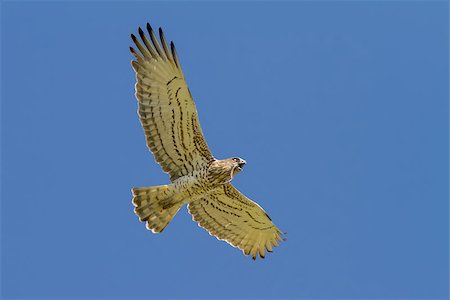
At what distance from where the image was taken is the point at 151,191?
16062 mm

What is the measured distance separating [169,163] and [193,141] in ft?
1.97

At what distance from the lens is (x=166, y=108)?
16.0 metres

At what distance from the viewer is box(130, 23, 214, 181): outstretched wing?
51.9 ft

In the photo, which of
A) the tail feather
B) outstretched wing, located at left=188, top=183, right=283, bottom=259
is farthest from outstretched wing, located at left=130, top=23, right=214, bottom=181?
outstretched wing, located at left=188, top=183, right=283, bottom=259

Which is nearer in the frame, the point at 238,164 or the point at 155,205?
the point at 238,164

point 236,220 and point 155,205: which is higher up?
point 236,220

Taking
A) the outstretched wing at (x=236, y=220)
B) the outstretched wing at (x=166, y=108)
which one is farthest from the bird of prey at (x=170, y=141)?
the outstretched wing at (x=236, y=220)

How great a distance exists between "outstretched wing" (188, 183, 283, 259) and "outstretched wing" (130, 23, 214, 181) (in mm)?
1113

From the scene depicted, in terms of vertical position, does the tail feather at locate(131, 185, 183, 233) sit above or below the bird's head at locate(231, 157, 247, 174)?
below

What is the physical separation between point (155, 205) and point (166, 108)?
175cm

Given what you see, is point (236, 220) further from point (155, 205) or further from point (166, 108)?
point (166, 108)

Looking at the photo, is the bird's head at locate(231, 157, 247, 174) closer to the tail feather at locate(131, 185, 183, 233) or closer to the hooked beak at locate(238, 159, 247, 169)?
the hooked beak at locate(238, 159, 247, 169)

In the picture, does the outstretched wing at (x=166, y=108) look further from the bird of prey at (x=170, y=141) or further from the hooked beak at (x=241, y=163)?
the hooked beak at (x=241, y=163)

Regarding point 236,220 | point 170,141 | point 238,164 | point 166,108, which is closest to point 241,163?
point 238,164
